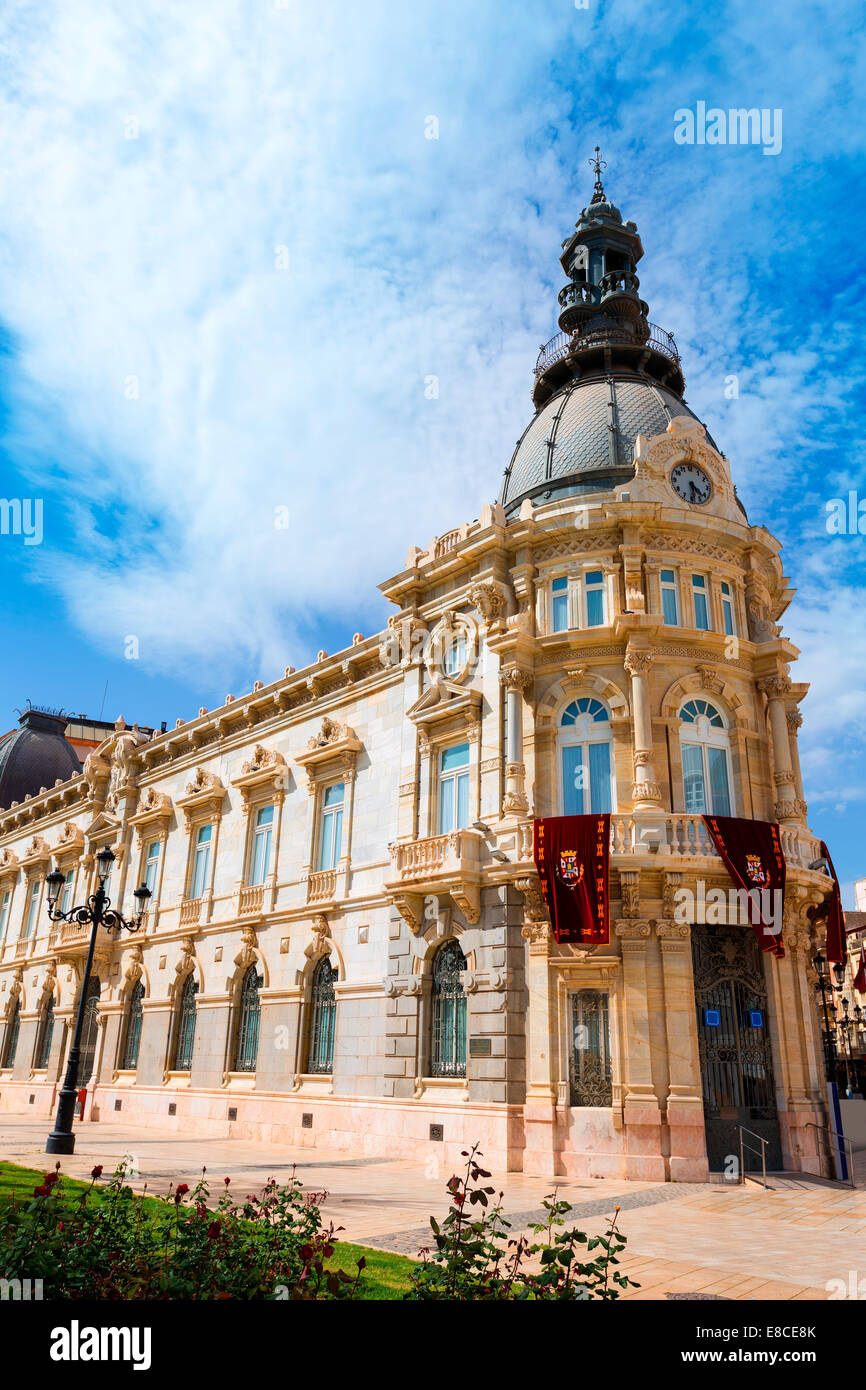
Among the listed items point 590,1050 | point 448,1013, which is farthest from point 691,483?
point 448,1013

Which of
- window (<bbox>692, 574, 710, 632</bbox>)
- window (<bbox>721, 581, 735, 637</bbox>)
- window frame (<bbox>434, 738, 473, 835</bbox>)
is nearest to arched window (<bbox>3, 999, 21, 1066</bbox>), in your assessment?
window frame (<bbox>434, 738, 473, 835</bbox>)

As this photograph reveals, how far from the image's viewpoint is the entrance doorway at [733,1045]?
19.5 meters

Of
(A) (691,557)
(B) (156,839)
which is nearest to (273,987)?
(B) (156,839)

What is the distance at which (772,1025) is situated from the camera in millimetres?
20500

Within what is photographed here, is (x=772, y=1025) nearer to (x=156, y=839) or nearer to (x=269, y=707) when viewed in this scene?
(x=269, y=707)

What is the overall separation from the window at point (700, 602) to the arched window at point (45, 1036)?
32.2 meters

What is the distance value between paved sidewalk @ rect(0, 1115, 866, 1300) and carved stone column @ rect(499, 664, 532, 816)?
7576 millimetres

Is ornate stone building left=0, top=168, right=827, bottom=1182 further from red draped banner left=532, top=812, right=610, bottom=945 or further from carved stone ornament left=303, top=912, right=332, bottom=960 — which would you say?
red draped banner left=532, top=812, right=610, bottom=945

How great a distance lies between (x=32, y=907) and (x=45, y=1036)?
716 cm

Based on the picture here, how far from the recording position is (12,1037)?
43.6 metres

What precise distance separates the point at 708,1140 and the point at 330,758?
1419cm

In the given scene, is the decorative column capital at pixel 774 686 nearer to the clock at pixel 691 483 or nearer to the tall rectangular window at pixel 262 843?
the clock at pixel 691 483

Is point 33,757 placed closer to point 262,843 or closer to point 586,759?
point 262,843

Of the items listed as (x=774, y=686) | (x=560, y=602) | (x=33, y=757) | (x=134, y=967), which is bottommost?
(x=134, y=967)
